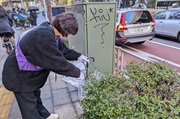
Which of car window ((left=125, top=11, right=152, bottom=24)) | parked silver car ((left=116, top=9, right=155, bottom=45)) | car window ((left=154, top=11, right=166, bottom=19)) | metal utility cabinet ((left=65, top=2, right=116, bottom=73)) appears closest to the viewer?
metal utility cabinet ((left=65, top=2, right=116, bottom=73))

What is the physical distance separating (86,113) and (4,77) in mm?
888

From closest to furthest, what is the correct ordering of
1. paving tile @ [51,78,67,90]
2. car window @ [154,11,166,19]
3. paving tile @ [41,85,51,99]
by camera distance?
paving tile @ [41,85,51,99]
paving tile @ [51,78,67,90]
car window @ [154,11,166,19]

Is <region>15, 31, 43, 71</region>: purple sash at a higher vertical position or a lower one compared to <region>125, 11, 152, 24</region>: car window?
lower

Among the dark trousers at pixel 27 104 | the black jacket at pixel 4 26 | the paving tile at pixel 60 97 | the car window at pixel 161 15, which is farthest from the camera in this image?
the car window at pixel 161 15

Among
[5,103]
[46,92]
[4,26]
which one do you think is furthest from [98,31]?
[4,26]

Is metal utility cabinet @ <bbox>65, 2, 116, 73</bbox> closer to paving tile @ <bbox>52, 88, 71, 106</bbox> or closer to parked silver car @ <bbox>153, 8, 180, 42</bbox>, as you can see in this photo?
paving tile @ <bbox>52, 88, 71, 106</bbox>

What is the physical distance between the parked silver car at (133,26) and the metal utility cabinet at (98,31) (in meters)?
2.69

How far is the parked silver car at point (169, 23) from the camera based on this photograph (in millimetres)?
6612

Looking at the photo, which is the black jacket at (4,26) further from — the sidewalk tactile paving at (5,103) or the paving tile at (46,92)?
the paving tile at (46,92)

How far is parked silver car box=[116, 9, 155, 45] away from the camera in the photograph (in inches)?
207

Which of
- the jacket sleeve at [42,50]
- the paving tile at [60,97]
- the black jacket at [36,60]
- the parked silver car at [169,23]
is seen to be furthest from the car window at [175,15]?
the jacket sleeve at [42,50]

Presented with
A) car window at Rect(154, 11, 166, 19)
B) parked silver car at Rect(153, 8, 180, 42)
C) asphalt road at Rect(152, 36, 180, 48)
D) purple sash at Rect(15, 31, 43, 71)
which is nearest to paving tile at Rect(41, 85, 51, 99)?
purple sash at Rect(15, 31, 43, 71)

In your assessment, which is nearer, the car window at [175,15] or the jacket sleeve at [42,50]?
the jacket sleeve at [42,50]

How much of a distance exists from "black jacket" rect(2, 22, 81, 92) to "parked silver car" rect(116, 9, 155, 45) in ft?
13.3
